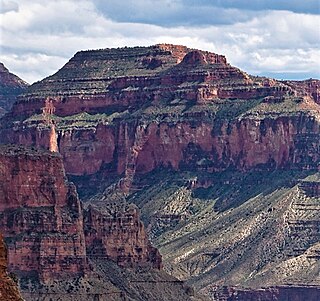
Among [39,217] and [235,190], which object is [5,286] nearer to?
[39,217]

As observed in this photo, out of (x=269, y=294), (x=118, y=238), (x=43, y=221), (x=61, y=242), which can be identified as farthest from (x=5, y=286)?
(x=269, y=294)

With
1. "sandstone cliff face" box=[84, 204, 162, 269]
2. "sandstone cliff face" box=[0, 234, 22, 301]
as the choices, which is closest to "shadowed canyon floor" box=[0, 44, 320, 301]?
"sandstone cliff face" box=[84, 204, 162, 269]

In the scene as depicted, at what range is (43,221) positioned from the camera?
11175cm

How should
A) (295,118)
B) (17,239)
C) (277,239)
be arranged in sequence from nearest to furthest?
(17,239)
(277,239)
(295,118)

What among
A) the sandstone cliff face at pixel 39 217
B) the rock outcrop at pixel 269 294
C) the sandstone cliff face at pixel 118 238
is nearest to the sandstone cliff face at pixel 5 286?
the sandstone cliff face at pixel 39 217

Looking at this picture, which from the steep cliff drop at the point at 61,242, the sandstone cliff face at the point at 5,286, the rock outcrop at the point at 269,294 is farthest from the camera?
the rock outcrop at the point at 269,294

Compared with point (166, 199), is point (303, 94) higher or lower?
higher

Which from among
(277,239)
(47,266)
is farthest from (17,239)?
(277,239)

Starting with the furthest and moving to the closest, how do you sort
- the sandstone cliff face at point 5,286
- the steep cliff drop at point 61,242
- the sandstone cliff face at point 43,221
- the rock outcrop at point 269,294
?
the rock outcrop at point 269,294, the sandstone cliff face at point 43,221, the steep cliff drop at point 61,242, the sandstone cliff face at point 5,286

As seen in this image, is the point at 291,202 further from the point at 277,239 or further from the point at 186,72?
the point at 186,72

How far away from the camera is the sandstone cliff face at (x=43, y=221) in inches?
4355

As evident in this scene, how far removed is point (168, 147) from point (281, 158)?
14734 mm

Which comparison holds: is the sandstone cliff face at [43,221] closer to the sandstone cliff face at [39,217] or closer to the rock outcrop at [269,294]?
the sandstone cliff face at [39,217]

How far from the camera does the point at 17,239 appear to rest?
362 ft
